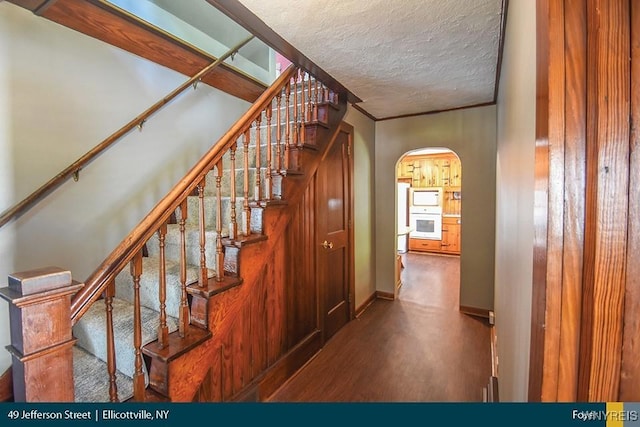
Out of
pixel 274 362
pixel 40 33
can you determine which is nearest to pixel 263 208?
pixel 274 362

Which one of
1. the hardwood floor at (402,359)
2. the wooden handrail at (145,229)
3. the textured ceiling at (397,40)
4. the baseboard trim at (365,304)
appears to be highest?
the textured ceiling at (397,40)

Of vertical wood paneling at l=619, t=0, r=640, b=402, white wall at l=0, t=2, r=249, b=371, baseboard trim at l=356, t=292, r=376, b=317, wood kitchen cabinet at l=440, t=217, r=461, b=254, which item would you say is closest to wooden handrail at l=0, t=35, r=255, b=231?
white wall at l=0, t=2, r=249, b=371

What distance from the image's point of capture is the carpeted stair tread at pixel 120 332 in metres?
1.49

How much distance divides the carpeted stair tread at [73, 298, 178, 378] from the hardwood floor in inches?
37.8

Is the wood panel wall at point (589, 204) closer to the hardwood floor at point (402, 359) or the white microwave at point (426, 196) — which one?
the hardwood floor at point (402, 359)

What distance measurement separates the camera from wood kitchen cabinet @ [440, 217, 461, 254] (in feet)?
21.0

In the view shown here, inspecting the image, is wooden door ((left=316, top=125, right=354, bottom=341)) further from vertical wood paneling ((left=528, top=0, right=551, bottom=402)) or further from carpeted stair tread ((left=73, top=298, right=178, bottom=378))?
vertical wood paneling ((left=528, top=0, right=551, bottom=402))

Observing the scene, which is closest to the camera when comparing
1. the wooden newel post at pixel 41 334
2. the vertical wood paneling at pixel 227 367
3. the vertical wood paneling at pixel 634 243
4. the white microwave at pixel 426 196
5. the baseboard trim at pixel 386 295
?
the vertical wood paneling at pixel 634 243

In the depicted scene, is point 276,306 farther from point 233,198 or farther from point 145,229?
point 145,229

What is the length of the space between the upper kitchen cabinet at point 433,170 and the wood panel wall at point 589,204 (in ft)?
20.1

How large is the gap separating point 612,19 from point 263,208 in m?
1.71

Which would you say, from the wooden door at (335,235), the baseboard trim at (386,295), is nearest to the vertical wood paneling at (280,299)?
the wooden door at (335,235)

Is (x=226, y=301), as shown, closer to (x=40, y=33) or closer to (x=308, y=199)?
(x=308, y=199)

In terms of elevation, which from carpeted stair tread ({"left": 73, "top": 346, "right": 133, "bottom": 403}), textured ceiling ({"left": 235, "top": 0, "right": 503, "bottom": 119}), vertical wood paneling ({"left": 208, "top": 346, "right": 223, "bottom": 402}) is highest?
textured ceiling ({"left": 235, "top": 0, "right": 503, "bottom": 119})
